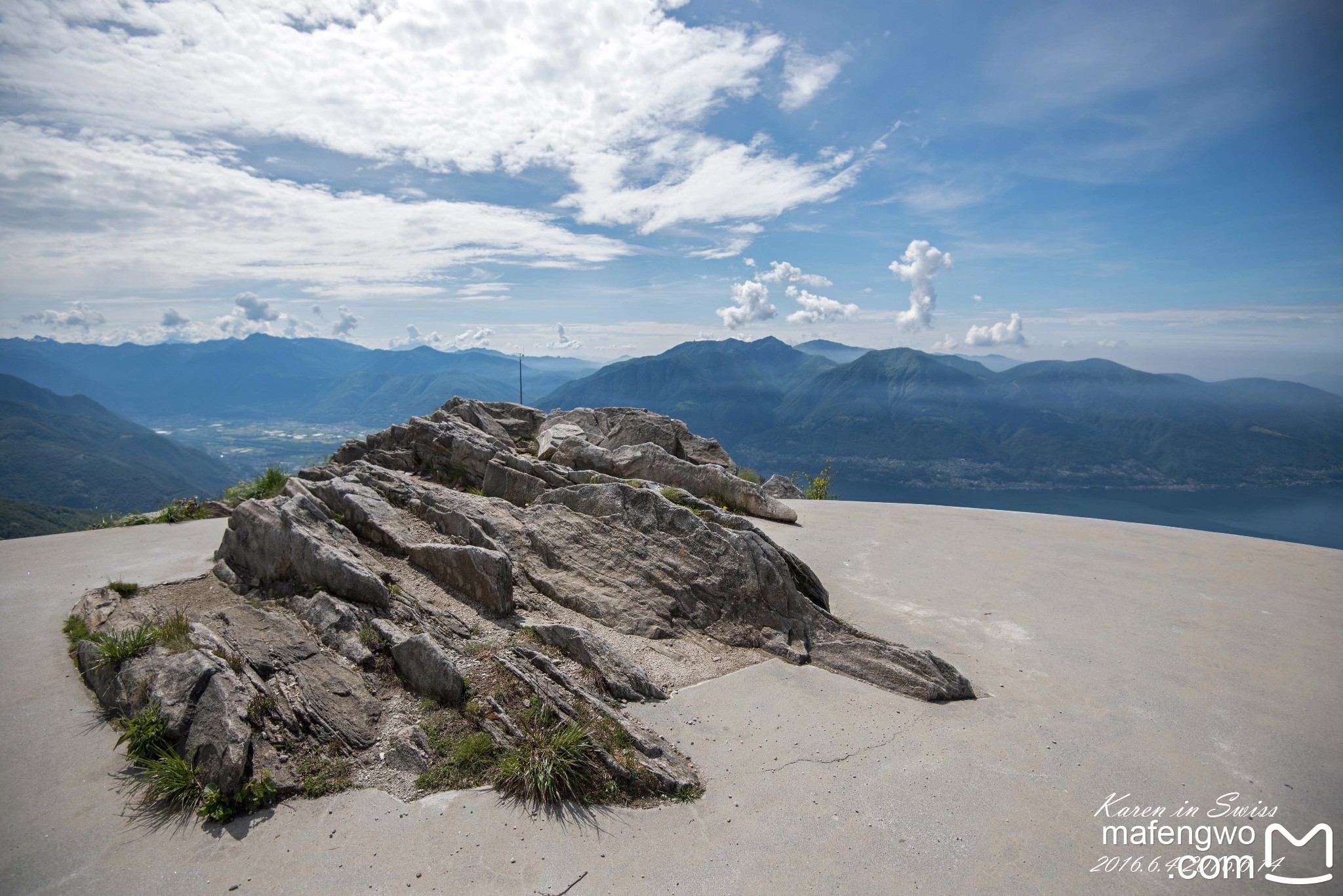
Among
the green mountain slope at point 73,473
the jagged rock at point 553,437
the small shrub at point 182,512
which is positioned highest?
the jagged rock at point 553,437

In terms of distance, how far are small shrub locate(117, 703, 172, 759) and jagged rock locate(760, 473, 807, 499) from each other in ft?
74.8

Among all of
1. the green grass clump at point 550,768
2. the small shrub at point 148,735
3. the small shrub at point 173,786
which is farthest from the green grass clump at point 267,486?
the green grass clump at point 550,768

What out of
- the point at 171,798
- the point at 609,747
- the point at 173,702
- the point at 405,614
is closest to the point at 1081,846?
the point at 609,747

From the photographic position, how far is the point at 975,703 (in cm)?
859

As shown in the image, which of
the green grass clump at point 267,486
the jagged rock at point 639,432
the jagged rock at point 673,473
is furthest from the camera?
the jagged rock at point 639,432

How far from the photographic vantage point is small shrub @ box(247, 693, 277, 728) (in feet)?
23.3

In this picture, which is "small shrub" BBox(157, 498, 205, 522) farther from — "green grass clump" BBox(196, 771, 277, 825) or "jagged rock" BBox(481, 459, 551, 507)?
"green grass clump" BBox(196, 771, 277, 825)

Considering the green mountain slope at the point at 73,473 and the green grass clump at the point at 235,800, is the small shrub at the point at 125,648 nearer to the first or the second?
the green grass clump at the point at 235,800

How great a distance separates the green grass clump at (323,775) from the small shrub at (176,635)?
2840mm

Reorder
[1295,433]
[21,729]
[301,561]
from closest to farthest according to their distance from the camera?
[21,729] < [301,561] < [1295,433]

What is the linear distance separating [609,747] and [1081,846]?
17.6ft

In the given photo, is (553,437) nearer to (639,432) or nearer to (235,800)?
(639,432)

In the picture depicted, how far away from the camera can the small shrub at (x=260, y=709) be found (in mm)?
7113

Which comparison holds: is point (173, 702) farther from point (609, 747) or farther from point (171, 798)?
point (609, 747)
